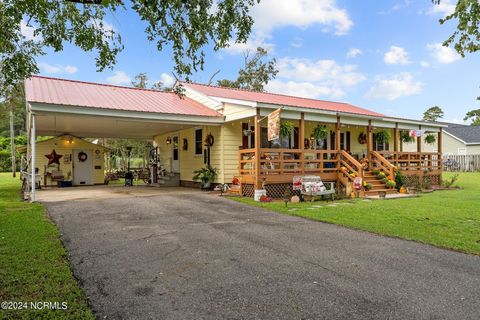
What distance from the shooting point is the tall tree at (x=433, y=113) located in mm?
55822

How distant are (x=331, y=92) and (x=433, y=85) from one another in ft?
46.5

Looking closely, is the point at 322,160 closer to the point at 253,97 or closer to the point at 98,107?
the point at 253,97

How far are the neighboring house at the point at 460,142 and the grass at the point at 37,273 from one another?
1348 inches

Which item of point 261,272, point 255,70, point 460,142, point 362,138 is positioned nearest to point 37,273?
point 261,272

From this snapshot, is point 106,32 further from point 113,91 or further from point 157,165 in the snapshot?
point 157,165

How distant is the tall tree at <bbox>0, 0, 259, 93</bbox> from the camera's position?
503cm

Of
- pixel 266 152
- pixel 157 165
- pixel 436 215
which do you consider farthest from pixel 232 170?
pixel 436 215

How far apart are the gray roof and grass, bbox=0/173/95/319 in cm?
4023

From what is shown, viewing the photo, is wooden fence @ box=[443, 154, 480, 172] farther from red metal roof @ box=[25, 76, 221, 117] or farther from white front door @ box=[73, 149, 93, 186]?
white front door @ box=[73, 149, 93, 186]

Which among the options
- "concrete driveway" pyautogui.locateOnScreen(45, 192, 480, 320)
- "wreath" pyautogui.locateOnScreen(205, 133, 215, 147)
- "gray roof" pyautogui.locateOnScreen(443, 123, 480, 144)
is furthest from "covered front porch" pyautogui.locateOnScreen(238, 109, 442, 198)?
"gray roof" pyautogui.locateOnScreen(443, 123, 480, 144)

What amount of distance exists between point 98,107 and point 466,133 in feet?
129

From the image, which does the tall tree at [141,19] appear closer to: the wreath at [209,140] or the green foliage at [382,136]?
the wreath at [209,140]

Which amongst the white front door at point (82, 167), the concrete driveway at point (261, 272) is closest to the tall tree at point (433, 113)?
the white front door at point (82, 167)

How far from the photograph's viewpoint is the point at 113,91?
15.6m
